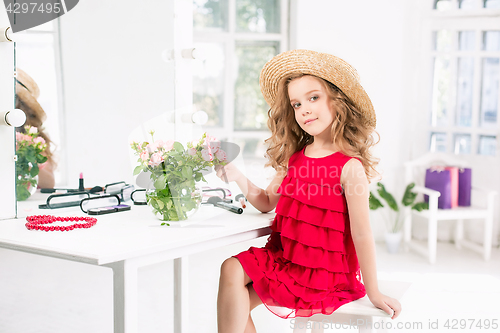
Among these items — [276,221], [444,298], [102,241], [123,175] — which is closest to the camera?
[102,241]

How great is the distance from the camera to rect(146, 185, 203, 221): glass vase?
4.31 ft

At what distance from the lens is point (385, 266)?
3086 mm

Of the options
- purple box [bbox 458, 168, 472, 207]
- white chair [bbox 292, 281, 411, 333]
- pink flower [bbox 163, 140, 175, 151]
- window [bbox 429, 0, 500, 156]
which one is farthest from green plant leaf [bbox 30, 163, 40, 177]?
Answer: window [bbox 429, 0, 500, 156]

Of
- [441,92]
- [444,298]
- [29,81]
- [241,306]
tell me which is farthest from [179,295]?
[441,92]

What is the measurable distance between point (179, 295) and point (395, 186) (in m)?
2.80

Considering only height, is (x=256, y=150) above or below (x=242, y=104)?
below

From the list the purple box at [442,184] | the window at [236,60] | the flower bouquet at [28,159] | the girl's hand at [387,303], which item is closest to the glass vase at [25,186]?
the flower bouquet at [28,159]

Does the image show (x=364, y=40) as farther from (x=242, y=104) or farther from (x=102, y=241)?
(x=102, y=241)

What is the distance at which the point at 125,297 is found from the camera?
3.34ft

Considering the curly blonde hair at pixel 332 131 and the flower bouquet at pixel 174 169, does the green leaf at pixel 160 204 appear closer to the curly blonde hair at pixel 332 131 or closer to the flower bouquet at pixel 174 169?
the flower bouquet at pixel 174 169

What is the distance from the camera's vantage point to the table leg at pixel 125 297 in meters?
1.02

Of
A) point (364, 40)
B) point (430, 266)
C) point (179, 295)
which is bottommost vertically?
point (430, 266)

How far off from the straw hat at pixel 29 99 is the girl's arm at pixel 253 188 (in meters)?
0.65

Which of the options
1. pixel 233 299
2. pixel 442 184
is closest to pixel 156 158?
pixel 233 299
